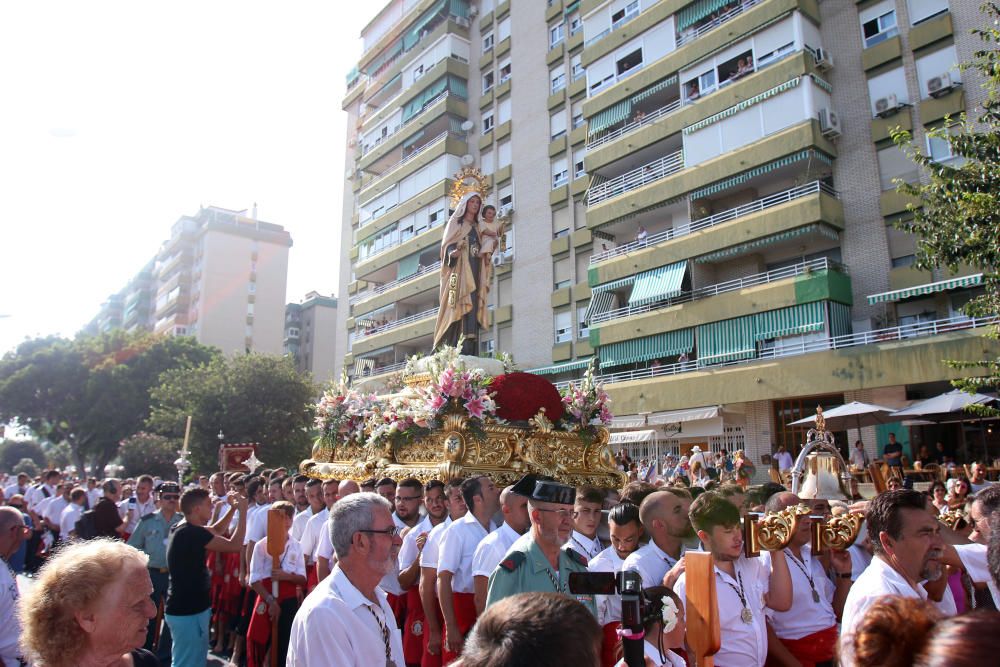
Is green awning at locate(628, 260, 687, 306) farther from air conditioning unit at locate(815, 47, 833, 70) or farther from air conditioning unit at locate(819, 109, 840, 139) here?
air conditioning unit at locate(815, 47, 833, 70)

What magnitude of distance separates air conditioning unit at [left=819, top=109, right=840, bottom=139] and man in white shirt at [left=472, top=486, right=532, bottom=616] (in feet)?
71.5

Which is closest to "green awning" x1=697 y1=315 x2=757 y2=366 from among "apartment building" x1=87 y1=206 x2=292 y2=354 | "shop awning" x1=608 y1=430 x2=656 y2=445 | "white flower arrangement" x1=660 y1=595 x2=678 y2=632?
"shop awning" x1=608 y1=430 x2=656 y2=445

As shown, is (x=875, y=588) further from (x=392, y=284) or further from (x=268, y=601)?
(x=392, y=284)

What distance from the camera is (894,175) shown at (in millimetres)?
21703

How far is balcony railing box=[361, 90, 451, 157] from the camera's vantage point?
3920 centimetres

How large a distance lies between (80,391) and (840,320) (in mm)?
41195

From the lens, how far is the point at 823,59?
76.0 ft

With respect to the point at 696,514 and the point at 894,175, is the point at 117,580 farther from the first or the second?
the point at 894,175

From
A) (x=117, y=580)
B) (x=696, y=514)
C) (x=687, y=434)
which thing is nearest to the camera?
(x=117, y=580)

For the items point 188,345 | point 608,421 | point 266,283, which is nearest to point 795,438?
point 608,421

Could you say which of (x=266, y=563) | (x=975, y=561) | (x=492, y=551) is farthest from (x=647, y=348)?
(x=492, y=551)

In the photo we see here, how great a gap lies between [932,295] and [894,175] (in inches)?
154

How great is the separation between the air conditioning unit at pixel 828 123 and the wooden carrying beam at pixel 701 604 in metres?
23.3

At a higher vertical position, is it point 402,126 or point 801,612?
point 402,126
